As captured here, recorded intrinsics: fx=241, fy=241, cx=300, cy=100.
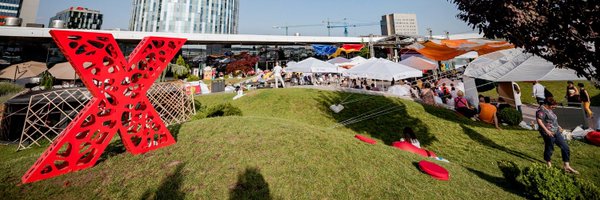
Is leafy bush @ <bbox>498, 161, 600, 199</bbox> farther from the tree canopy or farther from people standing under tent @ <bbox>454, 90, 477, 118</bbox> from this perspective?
people standing under tent @ <bbox>454, 90, 477, 118</bbox>

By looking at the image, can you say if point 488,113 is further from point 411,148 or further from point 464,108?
point 411,148

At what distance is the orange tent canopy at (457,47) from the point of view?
12930 millimetres

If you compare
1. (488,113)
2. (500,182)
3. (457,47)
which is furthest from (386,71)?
(500,182)

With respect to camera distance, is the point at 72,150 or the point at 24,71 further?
the point at 24,71

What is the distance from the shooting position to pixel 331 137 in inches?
253

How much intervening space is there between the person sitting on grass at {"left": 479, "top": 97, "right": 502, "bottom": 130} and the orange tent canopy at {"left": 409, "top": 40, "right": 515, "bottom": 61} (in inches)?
139

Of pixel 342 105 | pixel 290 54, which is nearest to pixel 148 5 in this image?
pixel 290 54

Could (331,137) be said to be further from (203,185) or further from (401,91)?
(401,91)

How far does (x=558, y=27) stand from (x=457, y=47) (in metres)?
9.93

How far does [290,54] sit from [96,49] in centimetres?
3989

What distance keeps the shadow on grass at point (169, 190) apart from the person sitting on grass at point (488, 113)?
11974 mm

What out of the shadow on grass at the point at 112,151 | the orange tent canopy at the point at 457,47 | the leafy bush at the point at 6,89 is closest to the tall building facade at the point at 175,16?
the leafy bush at the point at 6,89

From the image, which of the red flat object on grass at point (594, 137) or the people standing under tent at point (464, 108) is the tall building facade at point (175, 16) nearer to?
the people standing under tent at point (464, 108)

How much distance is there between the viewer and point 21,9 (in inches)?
3046
